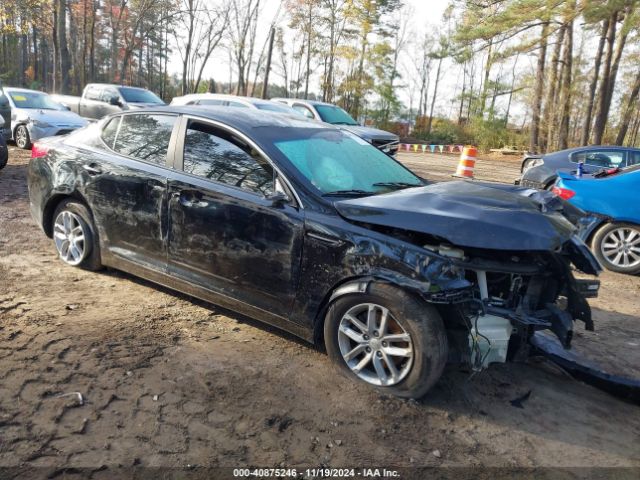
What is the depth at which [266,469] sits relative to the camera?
2486 millimetres

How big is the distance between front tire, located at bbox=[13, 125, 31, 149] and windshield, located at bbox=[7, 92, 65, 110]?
66 centimetres

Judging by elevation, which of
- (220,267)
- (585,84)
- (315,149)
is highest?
(585,84)

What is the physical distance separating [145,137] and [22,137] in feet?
33.0

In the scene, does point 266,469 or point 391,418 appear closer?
point 266,469

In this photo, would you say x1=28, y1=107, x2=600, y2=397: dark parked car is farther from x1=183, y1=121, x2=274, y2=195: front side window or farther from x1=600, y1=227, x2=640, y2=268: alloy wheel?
x1=600, y1=227, x2=640, y2=268: alloy wheel

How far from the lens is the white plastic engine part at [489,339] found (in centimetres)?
306

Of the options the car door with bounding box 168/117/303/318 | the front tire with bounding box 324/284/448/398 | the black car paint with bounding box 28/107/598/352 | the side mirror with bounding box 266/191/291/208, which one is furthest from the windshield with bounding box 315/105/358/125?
the front tire with bounding box 324/284/448/398

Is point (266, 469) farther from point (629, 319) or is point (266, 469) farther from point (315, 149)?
point (629, 319)

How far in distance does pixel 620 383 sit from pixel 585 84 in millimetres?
31302

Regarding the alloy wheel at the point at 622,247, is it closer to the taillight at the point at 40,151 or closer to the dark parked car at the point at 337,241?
the dark parked car at the point at 337,241

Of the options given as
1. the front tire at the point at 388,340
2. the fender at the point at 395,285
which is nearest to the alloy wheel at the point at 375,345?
the front tire at the point at 388,340

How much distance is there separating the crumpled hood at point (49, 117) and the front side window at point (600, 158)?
→ 1147cm

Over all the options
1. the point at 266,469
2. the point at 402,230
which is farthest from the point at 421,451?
the point at 402,230

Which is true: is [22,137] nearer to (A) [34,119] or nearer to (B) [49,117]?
(A) [34,119]
